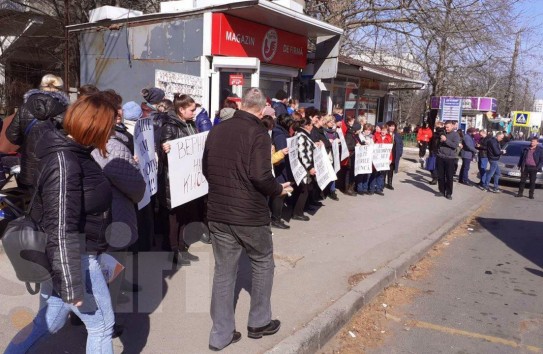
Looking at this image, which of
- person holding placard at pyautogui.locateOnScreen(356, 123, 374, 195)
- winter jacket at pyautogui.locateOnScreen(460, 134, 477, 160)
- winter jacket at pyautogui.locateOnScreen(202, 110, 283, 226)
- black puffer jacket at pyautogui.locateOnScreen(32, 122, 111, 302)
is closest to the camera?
black puffer jacket at pyautogui.locateOnScreen(32, 122, 111, 302)

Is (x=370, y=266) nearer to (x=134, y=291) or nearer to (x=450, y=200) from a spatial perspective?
(x=134, y=291)

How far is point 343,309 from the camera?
15.1 feet

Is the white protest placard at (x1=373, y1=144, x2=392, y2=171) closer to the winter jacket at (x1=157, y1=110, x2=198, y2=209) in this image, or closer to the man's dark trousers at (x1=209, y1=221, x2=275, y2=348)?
the winter jacket at (x1=157, y1=110, x2=198, y2=209)

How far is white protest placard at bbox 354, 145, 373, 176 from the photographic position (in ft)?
34.0

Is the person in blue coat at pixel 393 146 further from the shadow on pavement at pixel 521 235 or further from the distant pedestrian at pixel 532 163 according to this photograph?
the distant pedestrian at pixel 532 163

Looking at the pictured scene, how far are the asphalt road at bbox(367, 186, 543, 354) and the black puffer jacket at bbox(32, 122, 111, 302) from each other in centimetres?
272

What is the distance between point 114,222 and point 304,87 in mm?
10764

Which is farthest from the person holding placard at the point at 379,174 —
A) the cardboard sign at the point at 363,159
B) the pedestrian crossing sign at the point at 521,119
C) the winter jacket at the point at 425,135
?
the pedestrian crossing sign at the point at 521,119

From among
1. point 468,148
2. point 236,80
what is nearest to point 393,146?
point 468,148

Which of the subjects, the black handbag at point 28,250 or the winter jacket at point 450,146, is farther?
the winter jacket at point 450,146

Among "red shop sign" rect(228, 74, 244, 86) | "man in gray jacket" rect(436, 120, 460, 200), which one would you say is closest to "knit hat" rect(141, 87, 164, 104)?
"red shop sign" rect(228, 74, 244, 86)

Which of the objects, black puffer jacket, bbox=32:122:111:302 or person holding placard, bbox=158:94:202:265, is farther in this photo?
person holding placard, bbox=158:94:202:265

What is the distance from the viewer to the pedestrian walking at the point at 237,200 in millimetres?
3469

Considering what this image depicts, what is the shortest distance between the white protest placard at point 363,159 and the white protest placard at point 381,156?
8.5 inches
